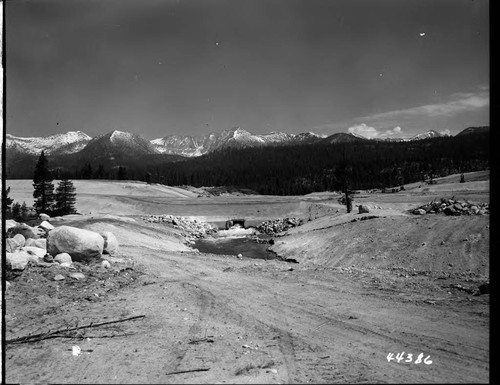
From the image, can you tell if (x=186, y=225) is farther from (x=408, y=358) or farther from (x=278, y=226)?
(x=408, y=358)

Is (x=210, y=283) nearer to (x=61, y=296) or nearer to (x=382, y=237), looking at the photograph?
(x=61, y=296)

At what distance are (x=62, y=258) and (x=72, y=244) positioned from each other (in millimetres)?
686

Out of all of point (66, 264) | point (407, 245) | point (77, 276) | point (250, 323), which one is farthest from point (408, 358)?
point (407, 245)

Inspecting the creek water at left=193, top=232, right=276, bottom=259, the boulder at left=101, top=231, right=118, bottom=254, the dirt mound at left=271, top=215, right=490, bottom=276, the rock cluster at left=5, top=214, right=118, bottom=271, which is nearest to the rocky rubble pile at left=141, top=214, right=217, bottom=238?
the creek water at left=193, top=232, right=276, bottom=259

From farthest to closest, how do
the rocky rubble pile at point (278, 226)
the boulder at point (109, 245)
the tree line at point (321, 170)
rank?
the tree line at point (321, 170) < the rocky rubble pile at point (278, 226) < the boulder at point (109, 245)

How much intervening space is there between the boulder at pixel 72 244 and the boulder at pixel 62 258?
1.00 feet

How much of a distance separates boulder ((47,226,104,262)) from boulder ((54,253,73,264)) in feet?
1.00

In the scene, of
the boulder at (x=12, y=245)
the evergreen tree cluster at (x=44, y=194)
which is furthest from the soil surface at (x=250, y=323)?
the evergreen tree cluster at (x=44, y=194)

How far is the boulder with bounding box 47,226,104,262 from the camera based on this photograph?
11648mm

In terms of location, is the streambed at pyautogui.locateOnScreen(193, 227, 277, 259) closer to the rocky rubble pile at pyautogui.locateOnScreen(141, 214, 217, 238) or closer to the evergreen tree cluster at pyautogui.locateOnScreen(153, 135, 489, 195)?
the rocky rubble pile at pyautogui.locateOnScreen(141, 214, 217, 238)

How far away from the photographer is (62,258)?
11.1 metres

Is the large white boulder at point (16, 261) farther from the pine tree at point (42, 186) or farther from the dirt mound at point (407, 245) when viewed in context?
the pine tree at point (42, 186)

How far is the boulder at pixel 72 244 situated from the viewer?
11.6m
